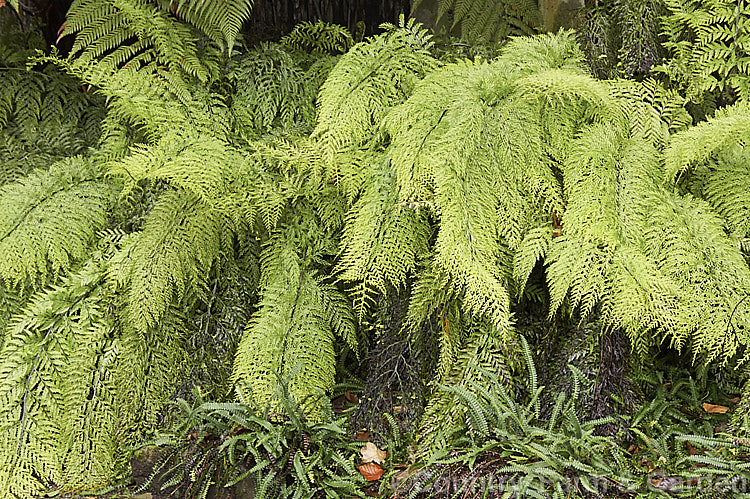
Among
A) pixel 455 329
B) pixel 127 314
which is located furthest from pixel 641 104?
pixel 127 314

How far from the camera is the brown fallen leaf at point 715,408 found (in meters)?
1.98

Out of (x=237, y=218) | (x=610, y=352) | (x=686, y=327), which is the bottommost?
(x=610, y=352)

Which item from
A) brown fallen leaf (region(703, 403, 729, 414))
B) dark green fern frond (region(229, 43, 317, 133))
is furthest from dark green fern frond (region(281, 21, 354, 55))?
brown fallen leaf (region(703, 403, 729, 414))

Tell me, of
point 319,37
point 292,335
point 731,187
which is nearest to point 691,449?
point 731,187

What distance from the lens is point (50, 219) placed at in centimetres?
208

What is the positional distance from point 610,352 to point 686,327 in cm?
26

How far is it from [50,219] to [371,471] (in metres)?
1.20

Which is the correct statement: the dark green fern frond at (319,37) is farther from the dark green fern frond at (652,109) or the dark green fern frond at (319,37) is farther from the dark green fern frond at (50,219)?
the dark green fern frond at (652,109)

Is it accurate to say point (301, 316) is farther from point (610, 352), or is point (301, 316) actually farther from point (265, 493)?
point (610, 352)

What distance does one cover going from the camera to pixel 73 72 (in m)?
2.01

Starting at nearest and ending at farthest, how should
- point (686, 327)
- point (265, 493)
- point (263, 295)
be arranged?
point (686, 327)
point (265, 493)
point (263, 295)

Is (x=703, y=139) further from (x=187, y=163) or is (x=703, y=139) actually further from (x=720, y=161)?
(x=187, y=163)

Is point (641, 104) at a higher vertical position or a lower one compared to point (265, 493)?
higher

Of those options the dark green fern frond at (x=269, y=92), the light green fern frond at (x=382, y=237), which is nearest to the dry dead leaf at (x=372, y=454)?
the light green fern frond at (x=382, y=237)
